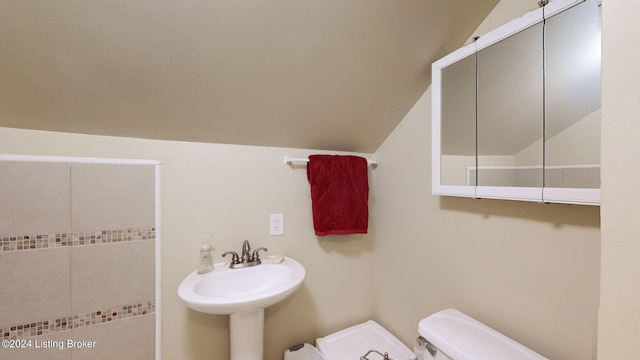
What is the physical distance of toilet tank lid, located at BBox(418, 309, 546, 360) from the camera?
753 millimetres

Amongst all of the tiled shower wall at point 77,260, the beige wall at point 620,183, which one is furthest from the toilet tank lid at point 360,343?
the beige wall at point 620,183

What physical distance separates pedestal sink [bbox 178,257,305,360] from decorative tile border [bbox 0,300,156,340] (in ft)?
0.79

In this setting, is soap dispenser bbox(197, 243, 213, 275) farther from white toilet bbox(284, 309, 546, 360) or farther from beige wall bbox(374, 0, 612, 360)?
beige wall bbox(374, 0, 612, 360)

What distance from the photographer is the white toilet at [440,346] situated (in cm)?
77

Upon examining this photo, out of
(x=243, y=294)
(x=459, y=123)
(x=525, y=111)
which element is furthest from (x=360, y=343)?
(x=525, y=111)

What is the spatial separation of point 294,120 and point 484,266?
111 centimetres

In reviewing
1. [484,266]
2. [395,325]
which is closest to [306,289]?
[395,325]

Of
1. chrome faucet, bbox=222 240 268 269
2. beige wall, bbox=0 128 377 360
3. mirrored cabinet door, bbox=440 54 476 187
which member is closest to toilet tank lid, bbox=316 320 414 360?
beige wall, bbox=0 128 377 360

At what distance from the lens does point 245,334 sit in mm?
1086

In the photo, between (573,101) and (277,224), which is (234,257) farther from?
(573,101)

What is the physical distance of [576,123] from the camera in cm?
74

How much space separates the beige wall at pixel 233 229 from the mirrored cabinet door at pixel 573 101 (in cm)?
109

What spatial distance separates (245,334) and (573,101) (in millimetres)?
1541

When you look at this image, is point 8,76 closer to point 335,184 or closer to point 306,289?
point 335,184
